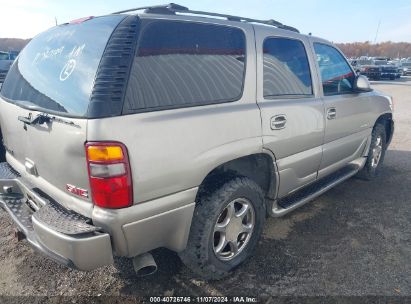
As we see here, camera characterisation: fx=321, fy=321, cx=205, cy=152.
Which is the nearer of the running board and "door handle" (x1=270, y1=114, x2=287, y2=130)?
"door handle" (x1=270, y1=114, x2=287, y2=130)

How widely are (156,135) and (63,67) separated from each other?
836mm

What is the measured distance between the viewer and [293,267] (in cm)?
273

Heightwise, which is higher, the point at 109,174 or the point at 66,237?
the point at 109,174

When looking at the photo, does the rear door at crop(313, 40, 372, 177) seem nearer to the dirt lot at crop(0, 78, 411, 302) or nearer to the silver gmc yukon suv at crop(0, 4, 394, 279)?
the silver gmc yukon suv at crop(0, 4, 394, 279)

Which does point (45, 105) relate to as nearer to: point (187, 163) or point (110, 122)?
point (110, 122)

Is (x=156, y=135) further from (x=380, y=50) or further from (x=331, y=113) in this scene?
(x=380, y=50)

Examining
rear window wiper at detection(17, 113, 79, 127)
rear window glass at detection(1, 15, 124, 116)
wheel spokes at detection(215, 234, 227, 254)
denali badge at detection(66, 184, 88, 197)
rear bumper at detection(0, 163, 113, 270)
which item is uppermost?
rear window glass at detection(1, 15, 124, 116)

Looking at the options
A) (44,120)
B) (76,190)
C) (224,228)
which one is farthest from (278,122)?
(44,120)

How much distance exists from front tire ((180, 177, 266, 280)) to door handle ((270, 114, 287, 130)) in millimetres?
509

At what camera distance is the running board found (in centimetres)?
303

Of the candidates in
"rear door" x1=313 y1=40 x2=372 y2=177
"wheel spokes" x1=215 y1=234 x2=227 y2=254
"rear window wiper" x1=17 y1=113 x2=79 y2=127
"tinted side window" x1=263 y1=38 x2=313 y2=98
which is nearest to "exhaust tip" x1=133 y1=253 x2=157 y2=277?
"wheel spokes" x1=215 y1=234 x2=227 y2=254

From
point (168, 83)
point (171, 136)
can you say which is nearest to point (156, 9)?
point (168, 83)

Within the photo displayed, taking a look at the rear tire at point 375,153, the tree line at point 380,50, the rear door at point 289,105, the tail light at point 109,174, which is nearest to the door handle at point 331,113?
the rear door at point 289,105

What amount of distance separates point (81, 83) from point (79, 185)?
2.01 ft
